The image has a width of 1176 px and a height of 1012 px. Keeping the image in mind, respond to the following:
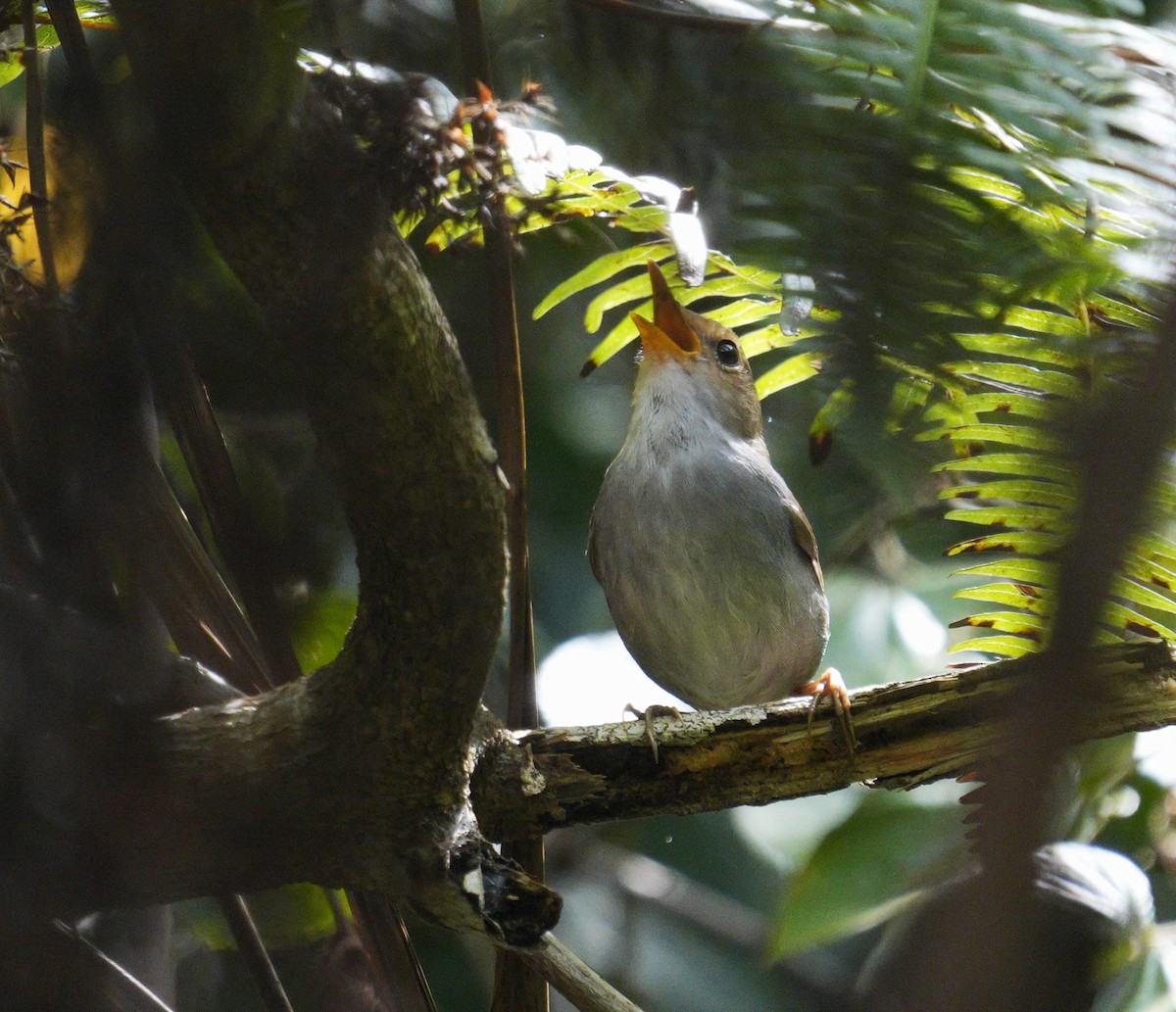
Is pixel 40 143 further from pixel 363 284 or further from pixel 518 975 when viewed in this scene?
pixel 518 975

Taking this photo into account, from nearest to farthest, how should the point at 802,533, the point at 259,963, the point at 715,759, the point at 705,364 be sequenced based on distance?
the point at 259,963, the point at 715,759, the point at 802,533, the point at 705,364

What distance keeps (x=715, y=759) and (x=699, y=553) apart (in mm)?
1033

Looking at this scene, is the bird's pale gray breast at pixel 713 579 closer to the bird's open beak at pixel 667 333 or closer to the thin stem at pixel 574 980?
the bird's open beak at pixel 667 333

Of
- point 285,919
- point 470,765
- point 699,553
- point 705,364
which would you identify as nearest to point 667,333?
point 705,364

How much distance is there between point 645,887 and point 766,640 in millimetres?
3280

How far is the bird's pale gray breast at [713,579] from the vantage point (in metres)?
3.58

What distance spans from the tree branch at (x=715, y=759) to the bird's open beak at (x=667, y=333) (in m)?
1.38

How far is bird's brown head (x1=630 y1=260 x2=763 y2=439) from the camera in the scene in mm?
3881

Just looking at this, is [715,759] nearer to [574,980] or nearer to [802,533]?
[574,980]

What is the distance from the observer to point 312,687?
2156 mm

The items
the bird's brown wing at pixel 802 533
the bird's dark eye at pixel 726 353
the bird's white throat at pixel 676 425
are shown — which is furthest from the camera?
the bird's dark eye at pixel 726 353

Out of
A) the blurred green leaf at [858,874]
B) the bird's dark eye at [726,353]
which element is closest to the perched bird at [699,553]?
the bird's dark eye at [726,353]

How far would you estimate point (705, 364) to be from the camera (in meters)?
4.04

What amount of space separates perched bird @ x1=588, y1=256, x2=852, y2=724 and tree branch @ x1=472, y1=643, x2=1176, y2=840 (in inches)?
34.3
